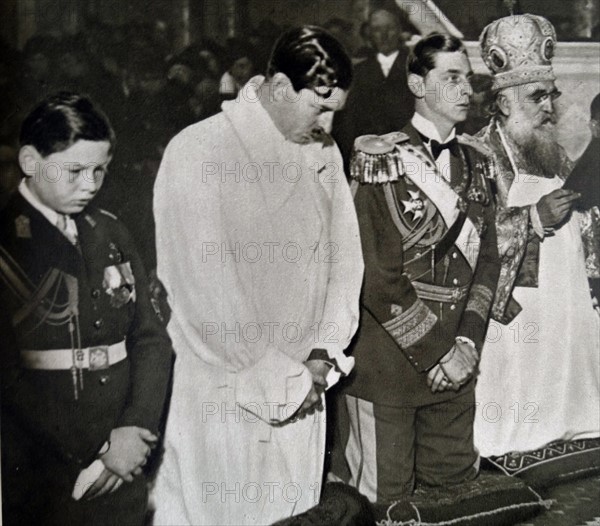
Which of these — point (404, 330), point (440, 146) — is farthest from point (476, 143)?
point (404, 330)

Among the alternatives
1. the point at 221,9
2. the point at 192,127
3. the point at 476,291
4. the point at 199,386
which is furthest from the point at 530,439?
the point at 221,9

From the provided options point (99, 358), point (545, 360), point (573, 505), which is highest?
point (99, 358)

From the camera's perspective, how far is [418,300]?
3.81 meters

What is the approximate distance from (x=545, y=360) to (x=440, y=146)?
44.0 inches

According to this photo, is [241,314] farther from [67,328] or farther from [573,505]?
[573,505]

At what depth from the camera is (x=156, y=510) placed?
366 centimetres

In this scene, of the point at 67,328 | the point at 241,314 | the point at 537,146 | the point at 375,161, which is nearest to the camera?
the point at 67,328

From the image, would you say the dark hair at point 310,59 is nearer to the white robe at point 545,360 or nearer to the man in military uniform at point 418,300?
the man in military uniform at point 418,300

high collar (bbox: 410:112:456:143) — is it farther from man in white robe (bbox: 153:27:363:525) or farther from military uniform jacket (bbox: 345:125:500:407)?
man in white robe (bbox: 153:27:363:525)

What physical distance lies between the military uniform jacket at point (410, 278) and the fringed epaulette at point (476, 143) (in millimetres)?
103

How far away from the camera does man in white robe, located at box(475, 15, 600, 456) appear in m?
3.97

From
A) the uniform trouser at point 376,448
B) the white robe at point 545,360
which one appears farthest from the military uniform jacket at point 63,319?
the white robe at point 545,360

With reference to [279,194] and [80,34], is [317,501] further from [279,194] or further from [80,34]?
[80,34]

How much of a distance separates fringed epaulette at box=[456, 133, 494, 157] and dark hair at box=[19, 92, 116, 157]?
5.32ft
